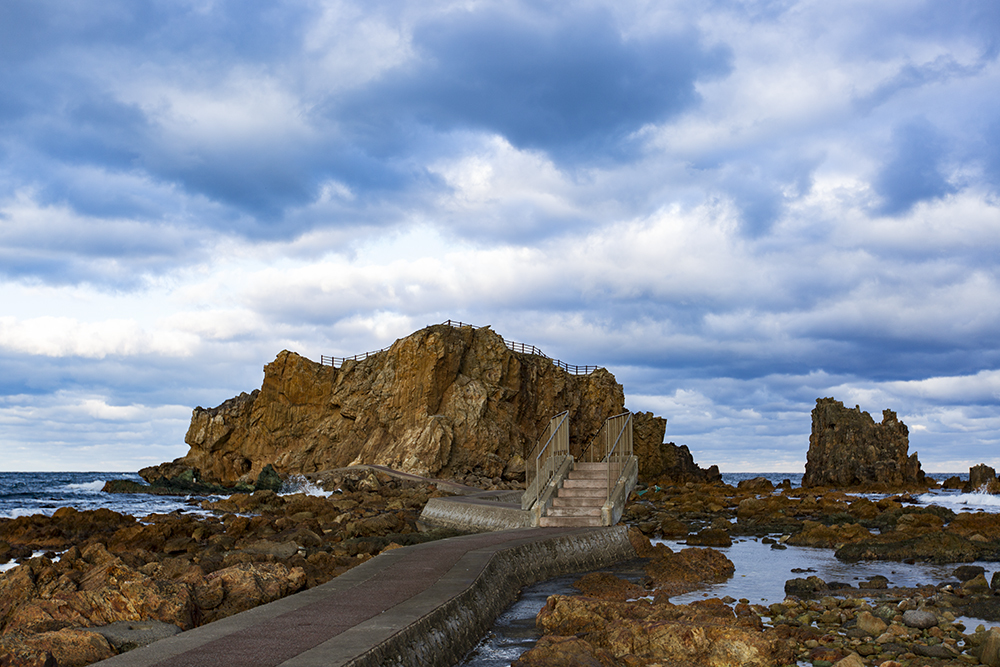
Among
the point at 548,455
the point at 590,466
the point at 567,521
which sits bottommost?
the point at 567,521

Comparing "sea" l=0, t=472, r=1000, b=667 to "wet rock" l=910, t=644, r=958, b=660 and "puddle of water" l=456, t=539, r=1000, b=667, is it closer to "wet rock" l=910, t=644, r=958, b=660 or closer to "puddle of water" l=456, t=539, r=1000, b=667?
"puddle of water" l=456, t=539, r=1000, b=667

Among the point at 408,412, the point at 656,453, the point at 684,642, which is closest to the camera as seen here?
the point at 684,642

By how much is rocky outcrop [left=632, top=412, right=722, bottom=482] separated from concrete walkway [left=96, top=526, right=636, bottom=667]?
62691mm

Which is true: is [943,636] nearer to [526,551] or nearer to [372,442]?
[526,551]

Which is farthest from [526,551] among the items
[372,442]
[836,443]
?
[836,443]

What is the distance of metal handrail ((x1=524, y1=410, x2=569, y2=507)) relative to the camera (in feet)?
53.0

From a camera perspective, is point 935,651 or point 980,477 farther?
point 980,477

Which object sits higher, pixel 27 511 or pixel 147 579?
pixel 147 579

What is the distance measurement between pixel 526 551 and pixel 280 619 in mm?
5341

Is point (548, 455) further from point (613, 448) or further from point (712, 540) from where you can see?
point (712, 540)

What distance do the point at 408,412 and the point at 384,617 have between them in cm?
5358

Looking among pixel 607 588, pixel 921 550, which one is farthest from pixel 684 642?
pixel 921 550

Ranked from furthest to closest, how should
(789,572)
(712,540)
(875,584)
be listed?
(712,540)
(789,572)
(875,584)

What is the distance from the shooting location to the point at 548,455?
1702 cm
